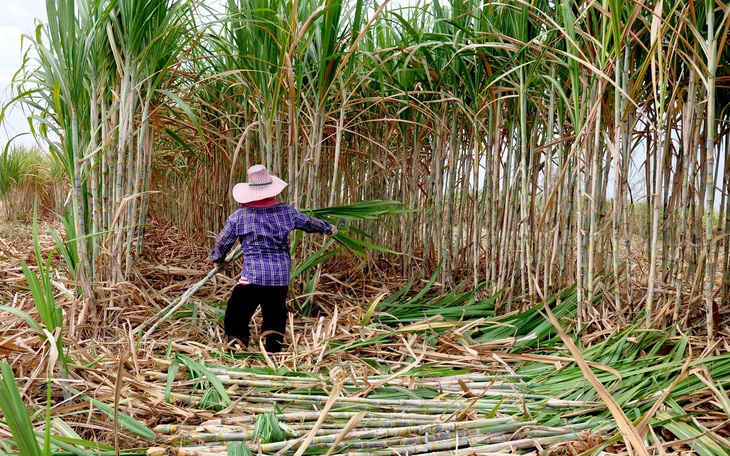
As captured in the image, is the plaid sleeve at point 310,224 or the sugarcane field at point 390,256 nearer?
the sugarcane field at point 390,256

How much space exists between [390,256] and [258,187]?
4.11 feet

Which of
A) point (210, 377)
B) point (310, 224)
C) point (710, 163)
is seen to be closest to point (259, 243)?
point (310, 224)

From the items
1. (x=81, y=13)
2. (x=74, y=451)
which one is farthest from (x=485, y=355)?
(x=81, y=13)

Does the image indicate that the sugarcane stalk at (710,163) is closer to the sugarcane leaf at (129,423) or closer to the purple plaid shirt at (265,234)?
the purple plaid shirt at (265,234)

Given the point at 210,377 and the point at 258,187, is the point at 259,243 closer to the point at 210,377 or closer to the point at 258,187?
the point at 258,187

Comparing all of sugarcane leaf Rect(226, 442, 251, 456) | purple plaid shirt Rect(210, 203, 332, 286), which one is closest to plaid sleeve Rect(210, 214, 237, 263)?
purple plaid shirt Rect(210, 203, 332, 286)

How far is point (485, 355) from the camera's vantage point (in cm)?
214

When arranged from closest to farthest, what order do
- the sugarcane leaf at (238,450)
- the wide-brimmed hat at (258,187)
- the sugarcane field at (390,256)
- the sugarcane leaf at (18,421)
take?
the sugarcane leaf at (18,421) < the sugarcane leaf at (238,450) < the sugarcane field at (390,256) < the wide-brimmed hat at (258,187)

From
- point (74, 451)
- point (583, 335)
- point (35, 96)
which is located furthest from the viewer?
point (35, 96)

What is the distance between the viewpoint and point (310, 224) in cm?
246

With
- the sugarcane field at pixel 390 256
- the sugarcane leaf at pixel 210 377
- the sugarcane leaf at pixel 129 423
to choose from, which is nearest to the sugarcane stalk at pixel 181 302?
the sugarcane field at pixel 390 256

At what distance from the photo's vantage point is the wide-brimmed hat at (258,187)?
2.45 meters

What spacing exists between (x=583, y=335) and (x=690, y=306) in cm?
38

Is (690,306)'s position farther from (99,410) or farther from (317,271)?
(99,410)
